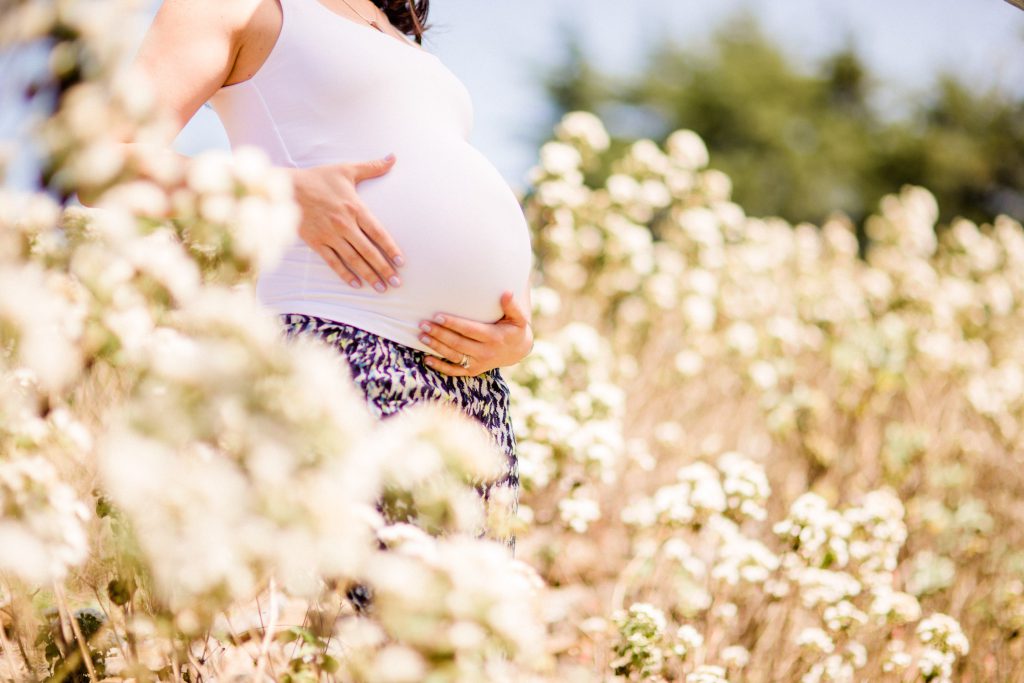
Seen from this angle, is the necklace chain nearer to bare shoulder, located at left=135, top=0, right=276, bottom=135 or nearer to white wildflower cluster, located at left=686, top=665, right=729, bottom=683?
bare shoulder, located at left=135, top=0, right=276, bottom=135

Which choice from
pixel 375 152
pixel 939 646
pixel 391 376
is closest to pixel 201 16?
pixel 375 152

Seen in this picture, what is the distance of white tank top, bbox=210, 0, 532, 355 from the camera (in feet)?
4.50

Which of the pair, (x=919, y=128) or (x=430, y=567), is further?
(x=919, y=128)

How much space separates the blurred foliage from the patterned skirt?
1953 centimetres

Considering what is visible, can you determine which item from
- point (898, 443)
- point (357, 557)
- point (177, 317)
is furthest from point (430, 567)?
point (898, 443)

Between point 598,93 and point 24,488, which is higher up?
point 24,488

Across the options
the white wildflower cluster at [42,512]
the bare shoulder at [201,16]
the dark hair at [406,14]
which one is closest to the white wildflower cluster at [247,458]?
the white wildflower cluster at [42,512]

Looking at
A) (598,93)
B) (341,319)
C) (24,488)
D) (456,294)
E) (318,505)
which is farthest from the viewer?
(598,93)

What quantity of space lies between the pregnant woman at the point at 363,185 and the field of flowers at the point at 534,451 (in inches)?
7.4

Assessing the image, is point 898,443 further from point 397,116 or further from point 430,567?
point 430,567

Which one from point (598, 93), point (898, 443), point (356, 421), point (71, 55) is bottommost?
point (598, 93)

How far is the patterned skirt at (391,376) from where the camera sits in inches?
52.7

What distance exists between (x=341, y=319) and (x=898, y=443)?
9.10 feet

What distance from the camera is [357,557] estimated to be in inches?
28.3
